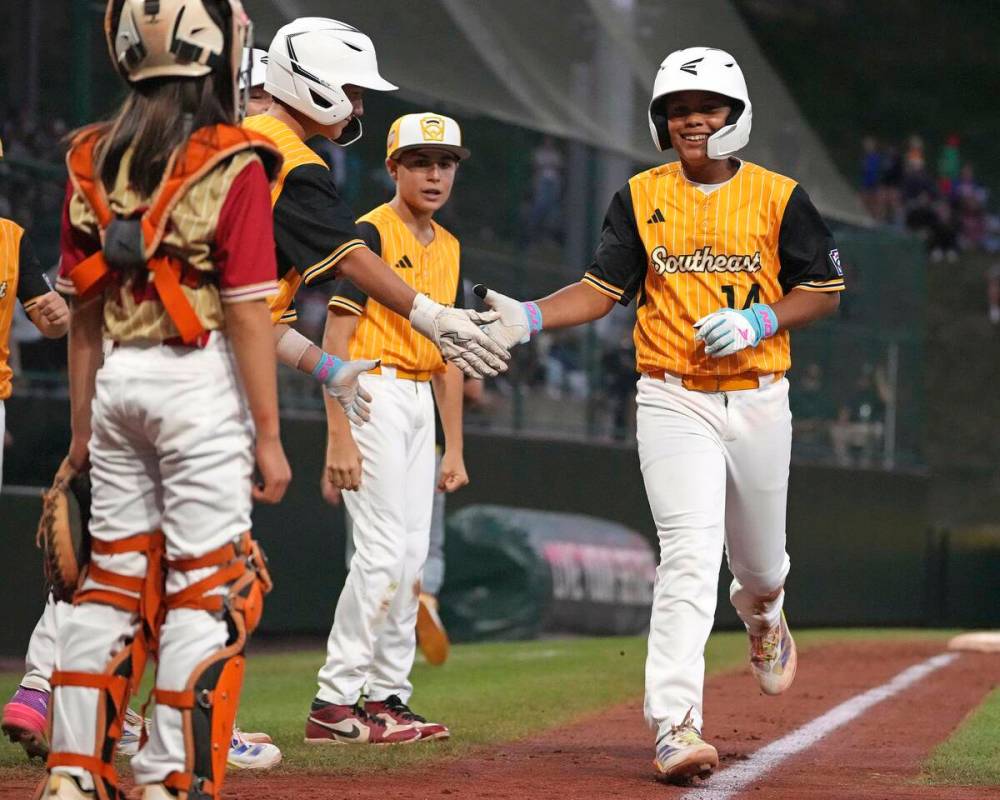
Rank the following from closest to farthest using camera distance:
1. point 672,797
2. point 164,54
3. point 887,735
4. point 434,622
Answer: point 164,54
point 672,797
point 887,735
point 434,622

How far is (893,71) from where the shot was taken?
41.1m

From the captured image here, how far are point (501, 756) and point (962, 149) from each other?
118 feet

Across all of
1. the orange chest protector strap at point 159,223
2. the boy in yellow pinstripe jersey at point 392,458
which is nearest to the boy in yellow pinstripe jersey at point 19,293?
the boy in yellow pinstripe jersey at point 392,458

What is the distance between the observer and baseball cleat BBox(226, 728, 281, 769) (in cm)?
586

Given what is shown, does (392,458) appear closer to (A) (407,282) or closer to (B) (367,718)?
(A) (407,282)

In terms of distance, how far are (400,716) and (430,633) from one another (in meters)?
3.86

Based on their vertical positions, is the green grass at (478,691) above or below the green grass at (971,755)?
below

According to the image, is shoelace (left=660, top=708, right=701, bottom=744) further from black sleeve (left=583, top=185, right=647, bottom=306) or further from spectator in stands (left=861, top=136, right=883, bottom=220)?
spectator in stands (left=861, top=136, right=883, bottom=220)

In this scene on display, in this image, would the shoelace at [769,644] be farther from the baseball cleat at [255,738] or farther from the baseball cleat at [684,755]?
the baseball cleat at [255,738]

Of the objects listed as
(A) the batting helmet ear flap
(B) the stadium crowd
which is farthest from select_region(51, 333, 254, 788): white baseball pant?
(B) the stadium crowd

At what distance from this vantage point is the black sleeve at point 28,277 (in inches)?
256

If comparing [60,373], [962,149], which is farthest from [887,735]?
[962,149]

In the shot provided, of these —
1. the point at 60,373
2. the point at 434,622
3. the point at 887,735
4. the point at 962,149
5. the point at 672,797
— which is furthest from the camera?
the point at 962,149

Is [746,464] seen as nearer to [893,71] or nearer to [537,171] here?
[537,171]
